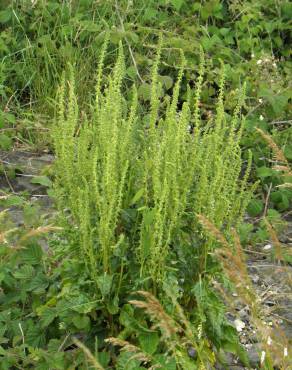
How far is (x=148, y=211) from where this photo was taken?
2.45 meters

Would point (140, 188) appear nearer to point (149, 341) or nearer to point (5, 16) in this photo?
point (149, 341)

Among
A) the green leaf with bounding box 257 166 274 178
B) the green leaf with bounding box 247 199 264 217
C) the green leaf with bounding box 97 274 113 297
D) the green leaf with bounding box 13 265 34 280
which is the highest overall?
the green leaf with bounding box 97 274 113 297

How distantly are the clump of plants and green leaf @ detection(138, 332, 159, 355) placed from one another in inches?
2.0

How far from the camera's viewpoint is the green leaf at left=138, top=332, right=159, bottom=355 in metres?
2.46

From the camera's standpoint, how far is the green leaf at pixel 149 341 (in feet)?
8.08

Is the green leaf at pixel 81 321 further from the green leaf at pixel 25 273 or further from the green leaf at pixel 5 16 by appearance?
the green leaf at pixel 5 16

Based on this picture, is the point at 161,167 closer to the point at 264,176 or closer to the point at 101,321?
the point at 101,321

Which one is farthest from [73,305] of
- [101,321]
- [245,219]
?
[245,219]

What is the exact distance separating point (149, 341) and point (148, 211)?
43cm

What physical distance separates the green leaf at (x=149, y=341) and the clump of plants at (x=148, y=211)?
5cm

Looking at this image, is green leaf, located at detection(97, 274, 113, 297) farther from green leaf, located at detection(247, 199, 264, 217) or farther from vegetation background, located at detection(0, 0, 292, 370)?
green leaf, located at detection(247, 199, 264, 217)

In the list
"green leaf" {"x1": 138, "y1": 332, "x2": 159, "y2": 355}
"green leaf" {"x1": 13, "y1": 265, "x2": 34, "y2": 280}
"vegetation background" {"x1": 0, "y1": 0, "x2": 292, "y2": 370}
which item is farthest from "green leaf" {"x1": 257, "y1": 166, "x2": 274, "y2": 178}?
"green leaf" {"x1": 138, "y1": 332, "x2": 159, "y2": 355}

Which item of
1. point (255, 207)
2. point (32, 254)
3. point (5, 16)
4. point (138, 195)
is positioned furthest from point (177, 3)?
point (138, 195)

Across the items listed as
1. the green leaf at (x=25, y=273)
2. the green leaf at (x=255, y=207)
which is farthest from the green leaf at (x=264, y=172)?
the green leaf at (x=25, y=273)
